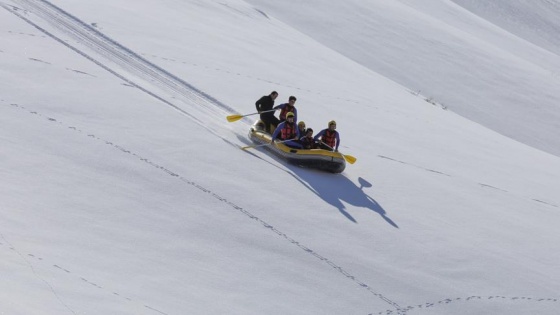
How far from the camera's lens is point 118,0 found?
848 inches

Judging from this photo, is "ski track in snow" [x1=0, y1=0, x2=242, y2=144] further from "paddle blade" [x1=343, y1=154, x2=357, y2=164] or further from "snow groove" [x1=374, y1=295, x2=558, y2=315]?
"snow groove" [x1=374, y1=295, x2=558, y2=315]

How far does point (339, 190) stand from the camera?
44.9 ft

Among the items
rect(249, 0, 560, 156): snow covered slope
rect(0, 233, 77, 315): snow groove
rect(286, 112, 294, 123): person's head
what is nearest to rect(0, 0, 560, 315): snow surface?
rect(0, 233, 77, 315): snow groove

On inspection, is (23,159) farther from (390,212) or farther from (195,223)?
(390,212)

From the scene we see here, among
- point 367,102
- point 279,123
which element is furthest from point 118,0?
point 279,123

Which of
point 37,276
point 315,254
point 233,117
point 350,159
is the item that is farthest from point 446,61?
point 37,276

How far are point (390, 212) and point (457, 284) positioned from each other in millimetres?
1804

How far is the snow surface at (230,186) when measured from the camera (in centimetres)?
1052

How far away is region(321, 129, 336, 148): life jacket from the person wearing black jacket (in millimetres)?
1090

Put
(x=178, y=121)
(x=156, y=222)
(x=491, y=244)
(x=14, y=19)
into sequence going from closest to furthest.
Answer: (x=156, y=222), (x=491, y=244), (x=178, y=121), (x=14, y=19)

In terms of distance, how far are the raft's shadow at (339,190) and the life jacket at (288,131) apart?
62 centimetres

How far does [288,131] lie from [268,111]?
941 millimetres

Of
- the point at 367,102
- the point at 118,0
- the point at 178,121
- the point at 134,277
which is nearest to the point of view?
the point at 134,277

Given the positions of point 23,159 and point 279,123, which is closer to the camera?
point 23,159
